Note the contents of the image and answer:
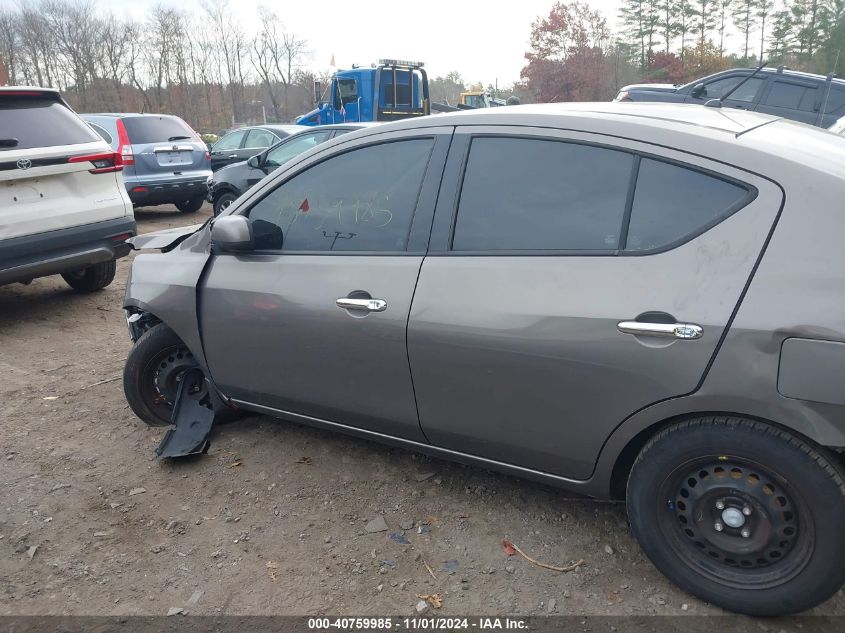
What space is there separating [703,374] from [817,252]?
49 centimetres

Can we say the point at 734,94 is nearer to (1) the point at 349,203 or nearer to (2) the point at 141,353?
(1) the point at 349,203

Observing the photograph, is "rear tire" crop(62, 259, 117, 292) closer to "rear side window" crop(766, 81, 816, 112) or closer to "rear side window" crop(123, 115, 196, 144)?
"rear side window" crop(123, 115, 196, 144)

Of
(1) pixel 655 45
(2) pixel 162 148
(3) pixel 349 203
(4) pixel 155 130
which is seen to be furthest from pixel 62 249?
(1) pixel 655 45

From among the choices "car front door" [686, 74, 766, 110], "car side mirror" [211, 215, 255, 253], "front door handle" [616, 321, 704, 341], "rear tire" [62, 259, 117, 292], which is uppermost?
"car front door" [686, 74, 766, 110]

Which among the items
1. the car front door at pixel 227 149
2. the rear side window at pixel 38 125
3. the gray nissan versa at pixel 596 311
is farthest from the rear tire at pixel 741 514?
the car front door at pixel 227 149

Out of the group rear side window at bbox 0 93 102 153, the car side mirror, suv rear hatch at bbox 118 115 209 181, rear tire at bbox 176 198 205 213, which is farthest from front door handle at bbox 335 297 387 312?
rear tire at bbox 176 198 205 213

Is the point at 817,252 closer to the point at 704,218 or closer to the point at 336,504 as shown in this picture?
the point at 704,218

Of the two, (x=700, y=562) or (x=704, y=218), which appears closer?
(x=704, y=218)

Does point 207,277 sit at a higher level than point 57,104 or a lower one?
lower

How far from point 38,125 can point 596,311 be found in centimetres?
511

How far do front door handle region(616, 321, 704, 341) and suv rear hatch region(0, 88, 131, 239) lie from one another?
4807mm

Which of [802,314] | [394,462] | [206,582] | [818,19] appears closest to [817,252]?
[802,314]

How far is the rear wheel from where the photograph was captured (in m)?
3.79

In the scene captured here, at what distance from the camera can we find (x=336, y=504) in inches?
121
